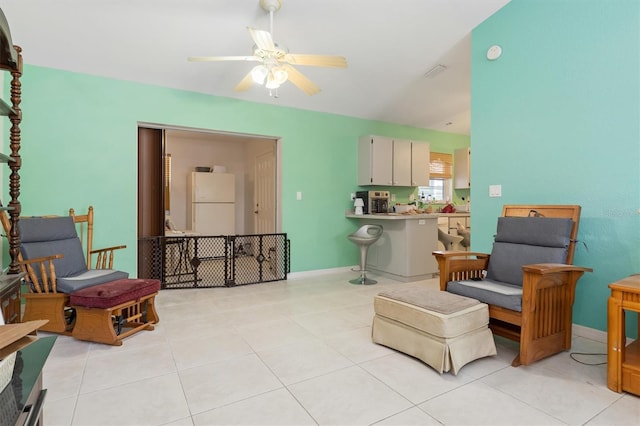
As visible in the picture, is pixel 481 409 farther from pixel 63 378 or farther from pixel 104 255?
pixel 104 255

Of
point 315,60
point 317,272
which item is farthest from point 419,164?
point 315,60

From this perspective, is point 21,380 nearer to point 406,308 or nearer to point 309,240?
point 406,308

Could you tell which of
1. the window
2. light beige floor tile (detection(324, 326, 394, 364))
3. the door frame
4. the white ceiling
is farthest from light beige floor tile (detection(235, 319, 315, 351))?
the window

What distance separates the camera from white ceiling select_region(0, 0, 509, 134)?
9.30ft

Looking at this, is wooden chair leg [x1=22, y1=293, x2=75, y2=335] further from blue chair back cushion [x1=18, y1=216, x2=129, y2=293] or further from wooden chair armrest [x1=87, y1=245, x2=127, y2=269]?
wooden chair armrest [x1=87, y1=245, x2=127, y2=269]

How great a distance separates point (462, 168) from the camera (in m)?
6.36

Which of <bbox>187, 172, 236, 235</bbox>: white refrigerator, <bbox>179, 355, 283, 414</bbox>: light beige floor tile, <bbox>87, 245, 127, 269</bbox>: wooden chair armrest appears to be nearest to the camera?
<bbox>179, 355, 283, 414</bbox>: light beige floor tile

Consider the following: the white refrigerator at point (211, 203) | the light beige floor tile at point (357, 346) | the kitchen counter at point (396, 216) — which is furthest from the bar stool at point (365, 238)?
the white refrigerator at point (211, 203)

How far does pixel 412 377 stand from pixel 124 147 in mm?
3645

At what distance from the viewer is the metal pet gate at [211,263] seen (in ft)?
13.1

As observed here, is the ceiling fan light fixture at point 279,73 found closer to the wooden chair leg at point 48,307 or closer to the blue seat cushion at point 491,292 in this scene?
the blue seat cushion at point 491,292

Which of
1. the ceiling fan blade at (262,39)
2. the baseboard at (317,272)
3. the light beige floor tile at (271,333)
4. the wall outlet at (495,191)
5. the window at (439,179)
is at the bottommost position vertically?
the light beige floor tile at (271,333)

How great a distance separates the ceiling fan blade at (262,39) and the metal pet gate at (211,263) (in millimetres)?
2444

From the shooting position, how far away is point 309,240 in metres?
4.82
